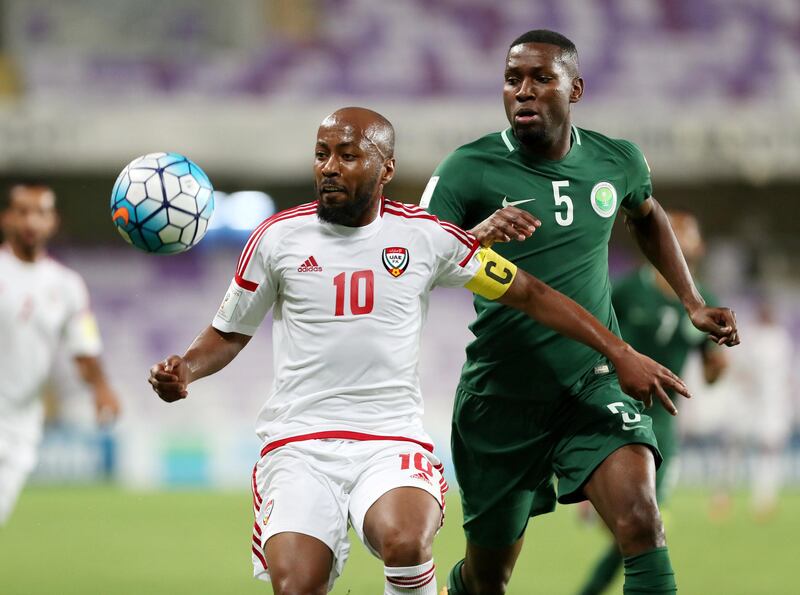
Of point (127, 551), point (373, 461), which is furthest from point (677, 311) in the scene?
point (127, 551)

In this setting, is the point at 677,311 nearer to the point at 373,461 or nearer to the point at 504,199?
the point at 504,199

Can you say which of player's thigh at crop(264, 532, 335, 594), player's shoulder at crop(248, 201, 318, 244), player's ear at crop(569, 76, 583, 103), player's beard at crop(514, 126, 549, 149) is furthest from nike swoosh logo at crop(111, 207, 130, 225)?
player's ear at crop(569, 76, 583, 103)

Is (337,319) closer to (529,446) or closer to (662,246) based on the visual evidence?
(529,446)

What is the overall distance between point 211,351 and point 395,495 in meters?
0.85

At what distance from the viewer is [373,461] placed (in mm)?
4285

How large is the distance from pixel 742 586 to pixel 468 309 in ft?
42.9

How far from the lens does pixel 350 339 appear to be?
4.37 meters

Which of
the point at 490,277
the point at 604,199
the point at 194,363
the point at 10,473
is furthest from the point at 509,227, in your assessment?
the point at 10,473

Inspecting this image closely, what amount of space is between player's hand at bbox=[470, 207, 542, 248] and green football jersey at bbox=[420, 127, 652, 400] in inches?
13.5

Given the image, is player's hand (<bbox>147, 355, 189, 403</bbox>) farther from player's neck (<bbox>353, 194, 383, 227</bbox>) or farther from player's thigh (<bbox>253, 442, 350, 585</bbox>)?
player's neck (<bbox>353, 194, 383, 227</bbox>)

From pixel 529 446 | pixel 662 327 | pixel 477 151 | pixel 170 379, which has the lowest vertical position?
pixel 529 446

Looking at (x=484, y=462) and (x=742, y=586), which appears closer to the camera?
(x=484, y=462)

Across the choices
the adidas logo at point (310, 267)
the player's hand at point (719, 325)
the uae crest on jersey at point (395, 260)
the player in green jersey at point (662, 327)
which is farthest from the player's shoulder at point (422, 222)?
the player in green jersey at point (662, 327)

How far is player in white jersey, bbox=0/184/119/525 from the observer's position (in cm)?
801
